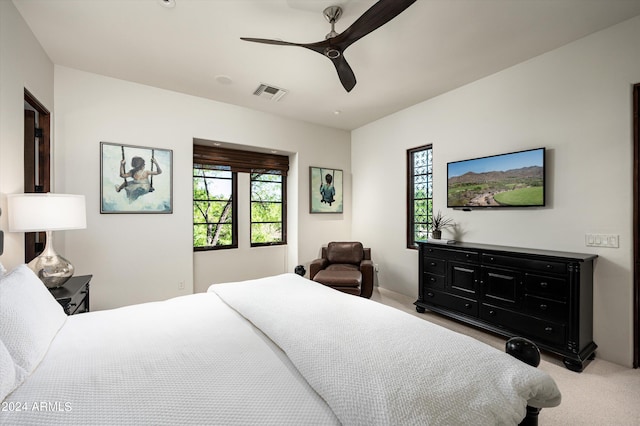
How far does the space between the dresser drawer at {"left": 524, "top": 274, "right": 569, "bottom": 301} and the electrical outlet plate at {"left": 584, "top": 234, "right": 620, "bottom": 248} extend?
0.51m

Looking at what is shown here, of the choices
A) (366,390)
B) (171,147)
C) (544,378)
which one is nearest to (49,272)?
(171,147)

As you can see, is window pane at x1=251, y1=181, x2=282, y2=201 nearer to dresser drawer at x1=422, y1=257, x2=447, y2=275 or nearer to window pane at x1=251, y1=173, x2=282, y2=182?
window pane at x1=251, y1=173, x2=282, y2=182

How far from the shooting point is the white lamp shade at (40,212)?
1969mm

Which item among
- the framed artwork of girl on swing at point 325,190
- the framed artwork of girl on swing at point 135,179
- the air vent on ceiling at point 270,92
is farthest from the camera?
the framed artwork of girl on swing at point 325,190

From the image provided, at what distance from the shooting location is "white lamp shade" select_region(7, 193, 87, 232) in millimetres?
1969

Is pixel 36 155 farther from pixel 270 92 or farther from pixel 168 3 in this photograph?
pixel 270 92

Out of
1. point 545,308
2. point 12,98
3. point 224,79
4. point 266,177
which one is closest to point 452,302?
point 545,308

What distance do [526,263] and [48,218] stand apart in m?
3.97

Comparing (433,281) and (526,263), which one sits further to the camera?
(433,281)

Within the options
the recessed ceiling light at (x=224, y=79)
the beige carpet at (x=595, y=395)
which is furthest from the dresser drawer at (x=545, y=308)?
the recessed ceiling light at (x=224, y=79)

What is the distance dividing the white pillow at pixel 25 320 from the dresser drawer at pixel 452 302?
3371mm

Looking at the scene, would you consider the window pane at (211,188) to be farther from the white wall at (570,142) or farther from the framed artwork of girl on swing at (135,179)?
the white wall at (570,142)

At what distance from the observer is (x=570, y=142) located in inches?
104

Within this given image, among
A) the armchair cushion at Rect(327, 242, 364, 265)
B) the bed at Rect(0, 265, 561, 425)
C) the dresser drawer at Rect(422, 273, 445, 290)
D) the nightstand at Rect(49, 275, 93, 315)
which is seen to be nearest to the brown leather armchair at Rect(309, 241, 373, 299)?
the armchair cushion at Rect(327, 242, 364, 265)
